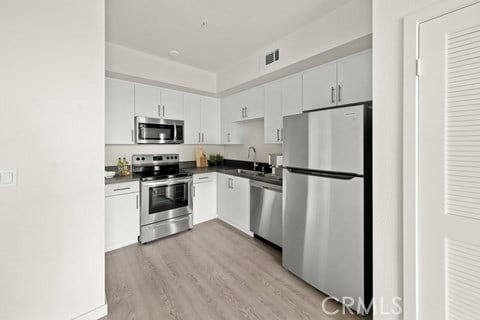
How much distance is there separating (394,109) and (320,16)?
4.77 ft

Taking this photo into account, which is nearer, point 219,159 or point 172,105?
point 172,105

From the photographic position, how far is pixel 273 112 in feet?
9.86

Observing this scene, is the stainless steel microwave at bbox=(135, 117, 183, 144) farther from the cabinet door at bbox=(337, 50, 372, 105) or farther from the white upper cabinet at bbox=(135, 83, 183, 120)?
the cabinet door at bbox=(337, 50, 372, 105)

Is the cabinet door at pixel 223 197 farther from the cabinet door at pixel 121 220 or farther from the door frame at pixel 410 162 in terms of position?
the door frame at pixel 410 162

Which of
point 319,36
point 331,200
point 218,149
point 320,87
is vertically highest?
point 319,36

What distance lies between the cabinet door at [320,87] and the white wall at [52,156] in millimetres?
2105

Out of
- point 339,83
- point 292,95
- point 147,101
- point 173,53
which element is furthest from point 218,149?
point 339,83

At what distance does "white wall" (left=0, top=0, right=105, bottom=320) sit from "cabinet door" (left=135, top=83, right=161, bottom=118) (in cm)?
160

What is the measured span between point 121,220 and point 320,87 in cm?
303

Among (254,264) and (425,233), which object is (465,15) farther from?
(254,264)

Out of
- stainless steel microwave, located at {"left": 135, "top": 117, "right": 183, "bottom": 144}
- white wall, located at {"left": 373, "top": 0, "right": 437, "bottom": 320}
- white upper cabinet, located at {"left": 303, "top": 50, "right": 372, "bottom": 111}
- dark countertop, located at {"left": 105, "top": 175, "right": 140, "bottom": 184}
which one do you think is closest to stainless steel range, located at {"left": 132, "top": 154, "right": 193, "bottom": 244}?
dark countertop, located at {"left": 105, "top": 175, "right": 140, "bottom": 184}

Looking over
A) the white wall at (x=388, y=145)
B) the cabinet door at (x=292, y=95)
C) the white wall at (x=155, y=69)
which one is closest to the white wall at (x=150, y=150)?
the white wall at (x=155, y=69)

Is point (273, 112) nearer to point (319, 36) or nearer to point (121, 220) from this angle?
point (319, 36)

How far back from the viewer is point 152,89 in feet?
10.8
